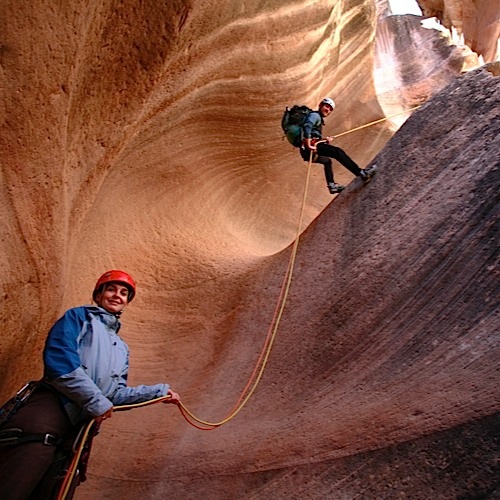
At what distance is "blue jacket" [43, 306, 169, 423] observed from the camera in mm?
2600

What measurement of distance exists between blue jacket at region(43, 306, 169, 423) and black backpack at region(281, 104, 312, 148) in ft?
10.8

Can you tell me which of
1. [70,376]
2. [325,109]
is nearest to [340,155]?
[325,109]

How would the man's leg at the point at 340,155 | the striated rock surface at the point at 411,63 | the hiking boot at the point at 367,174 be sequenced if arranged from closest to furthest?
the hiking boot at the point at 367,174 < the man's leg at the point at 340,155 < the striated rock surface at the point at 411,63

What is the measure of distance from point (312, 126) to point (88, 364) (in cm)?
366

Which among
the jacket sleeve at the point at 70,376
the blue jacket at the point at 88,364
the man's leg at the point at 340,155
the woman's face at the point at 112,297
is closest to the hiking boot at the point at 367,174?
the man's leg at the point at 340,155

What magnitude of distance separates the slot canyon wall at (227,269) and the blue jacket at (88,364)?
886 mm

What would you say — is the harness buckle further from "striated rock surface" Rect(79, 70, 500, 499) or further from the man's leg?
the man's leg

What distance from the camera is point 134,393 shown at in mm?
2955

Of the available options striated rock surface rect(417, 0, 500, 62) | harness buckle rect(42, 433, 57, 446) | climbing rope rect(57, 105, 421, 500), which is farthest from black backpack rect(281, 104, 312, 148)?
striated rock surface rect(417, 0, 500, 62)

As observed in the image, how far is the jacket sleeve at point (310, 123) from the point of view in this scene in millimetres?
5613

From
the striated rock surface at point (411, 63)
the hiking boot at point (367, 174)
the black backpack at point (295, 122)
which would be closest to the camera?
the hiking boot at point (367, 174)

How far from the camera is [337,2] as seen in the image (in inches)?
355

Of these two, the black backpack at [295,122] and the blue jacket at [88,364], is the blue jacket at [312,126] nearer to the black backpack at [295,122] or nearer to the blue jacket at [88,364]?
the black backpack at [295,122]

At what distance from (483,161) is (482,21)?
13835mm
